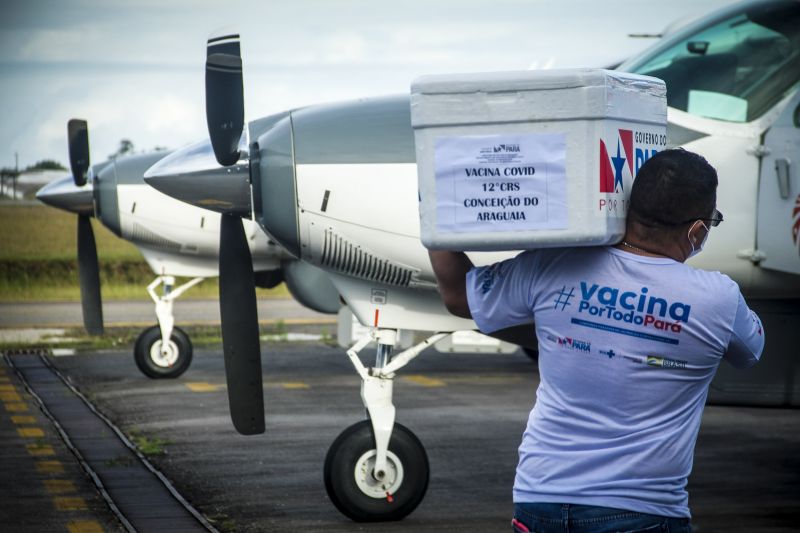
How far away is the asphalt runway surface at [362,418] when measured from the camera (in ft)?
20.8

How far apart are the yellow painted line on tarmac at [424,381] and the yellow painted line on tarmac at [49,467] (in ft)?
15.8

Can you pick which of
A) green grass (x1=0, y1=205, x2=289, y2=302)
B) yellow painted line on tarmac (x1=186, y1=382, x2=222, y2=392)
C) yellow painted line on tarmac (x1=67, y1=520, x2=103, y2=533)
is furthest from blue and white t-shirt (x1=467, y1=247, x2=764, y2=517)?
green grass (x1=0, y1=205, x2=289, y2=302)

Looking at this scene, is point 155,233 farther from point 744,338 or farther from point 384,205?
point 744,338

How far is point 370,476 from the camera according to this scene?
19.9 ft

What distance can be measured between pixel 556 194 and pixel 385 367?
3.23 meters

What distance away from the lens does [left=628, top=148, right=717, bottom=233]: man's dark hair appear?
279cm

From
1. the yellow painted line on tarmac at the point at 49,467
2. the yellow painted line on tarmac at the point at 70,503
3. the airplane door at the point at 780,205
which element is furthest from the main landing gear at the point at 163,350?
the airplane door at the point at 780,205

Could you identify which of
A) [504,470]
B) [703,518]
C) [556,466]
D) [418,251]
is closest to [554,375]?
[556,466]

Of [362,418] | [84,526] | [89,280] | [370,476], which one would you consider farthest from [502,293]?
[89,280]

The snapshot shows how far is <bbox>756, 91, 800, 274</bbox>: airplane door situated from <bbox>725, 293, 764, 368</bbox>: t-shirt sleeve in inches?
116

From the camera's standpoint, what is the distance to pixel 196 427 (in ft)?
30.0

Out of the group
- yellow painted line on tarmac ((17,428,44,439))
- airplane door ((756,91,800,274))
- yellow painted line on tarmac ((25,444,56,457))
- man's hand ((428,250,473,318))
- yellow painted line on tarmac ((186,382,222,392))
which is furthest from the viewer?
yellow painted line on tarmac ((186,382,222,392))

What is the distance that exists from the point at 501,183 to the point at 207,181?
10.4ft

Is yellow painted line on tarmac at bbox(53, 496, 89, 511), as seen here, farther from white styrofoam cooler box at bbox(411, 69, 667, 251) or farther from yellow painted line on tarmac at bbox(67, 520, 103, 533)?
white styrofoam cooler box at bbox(411, 69, 667, 251)
